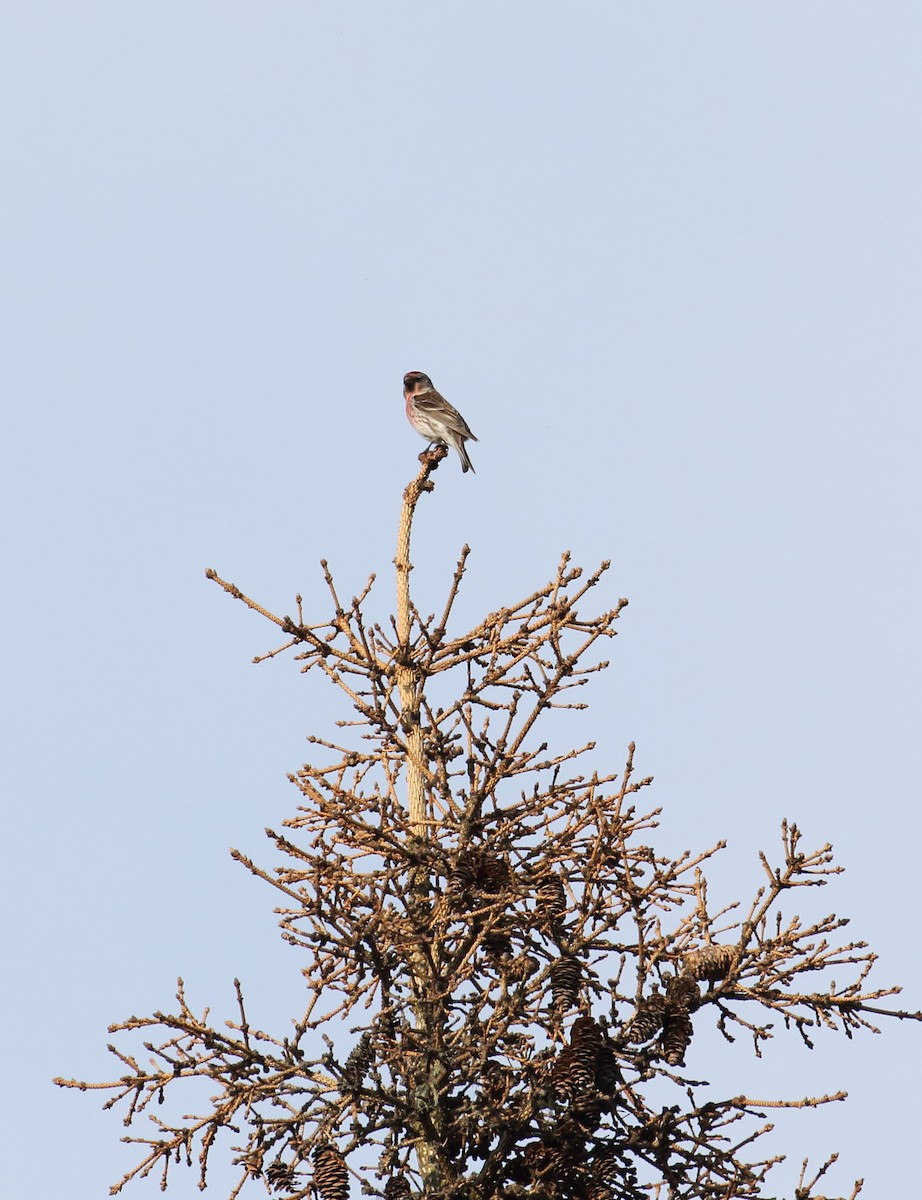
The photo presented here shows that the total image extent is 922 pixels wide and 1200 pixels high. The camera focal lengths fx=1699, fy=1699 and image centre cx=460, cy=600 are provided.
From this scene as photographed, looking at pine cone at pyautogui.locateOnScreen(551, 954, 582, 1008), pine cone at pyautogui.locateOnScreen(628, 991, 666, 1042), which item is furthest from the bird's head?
pine cone at pyautogui.locateOnScreen(628, 991, 666, 1042)

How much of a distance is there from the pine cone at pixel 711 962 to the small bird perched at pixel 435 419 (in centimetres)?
582

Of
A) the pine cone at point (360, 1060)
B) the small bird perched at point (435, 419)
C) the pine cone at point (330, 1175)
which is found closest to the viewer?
the pine cone at point (330, 1175)

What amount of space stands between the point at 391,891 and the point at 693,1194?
2.13m

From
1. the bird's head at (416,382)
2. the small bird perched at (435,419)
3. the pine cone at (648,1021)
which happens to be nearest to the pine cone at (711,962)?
the pine cone at (648,1021)

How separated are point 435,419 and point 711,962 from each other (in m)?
6.46

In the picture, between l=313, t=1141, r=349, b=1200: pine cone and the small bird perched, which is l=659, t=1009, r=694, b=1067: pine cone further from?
the small bird perched

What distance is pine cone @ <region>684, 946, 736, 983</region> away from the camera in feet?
28.1

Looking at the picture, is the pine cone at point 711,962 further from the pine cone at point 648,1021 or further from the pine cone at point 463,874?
the pine cone at point 463,874

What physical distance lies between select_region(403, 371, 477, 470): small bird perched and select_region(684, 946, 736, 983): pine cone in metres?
5.82

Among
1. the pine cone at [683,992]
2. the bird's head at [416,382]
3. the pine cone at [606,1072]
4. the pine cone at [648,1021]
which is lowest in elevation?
the pine cone at [606,1072]

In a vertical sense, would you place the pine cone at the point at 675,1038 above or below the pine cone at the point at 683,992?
below

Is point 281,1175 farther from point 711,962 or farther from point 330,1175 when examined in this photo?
point 711,962

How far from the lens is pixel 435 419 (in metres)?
13.9

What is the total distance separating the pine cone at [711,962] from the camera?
8562mm
